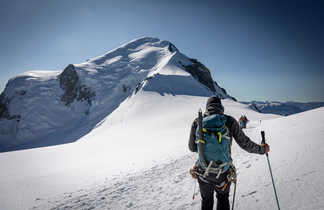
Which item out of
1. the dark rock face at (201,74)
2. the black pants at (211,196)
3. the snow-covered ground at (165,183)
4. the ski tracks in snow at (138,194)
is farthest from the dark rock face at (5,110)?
the black pants at (211,196)

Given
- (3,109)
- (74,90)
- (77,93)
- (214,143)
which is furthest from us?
(74,90)

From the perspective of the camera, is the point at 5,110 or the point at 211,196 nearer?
the point at 211,196

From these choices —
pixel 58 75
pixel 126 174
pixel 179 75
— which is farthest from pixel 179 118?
pixel 58 75

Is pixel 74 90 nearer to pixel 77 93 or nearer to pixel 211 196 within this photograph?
pixel 77 93

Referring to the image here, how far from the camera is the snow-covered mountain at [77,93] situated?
61.0 metres

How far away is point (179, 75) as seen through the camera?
203 ft

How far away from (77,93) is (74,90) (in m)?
2.62

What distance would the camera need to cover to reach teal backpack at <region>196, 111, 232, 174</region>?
285 cm

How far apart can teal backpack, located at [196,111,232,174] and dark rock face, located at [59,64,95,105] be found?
273 feet

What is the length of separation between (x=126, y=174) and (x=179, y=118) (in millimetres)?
22256

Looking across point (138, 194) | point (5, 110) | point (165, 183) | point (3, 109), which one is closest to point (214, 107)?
point (165, 183)

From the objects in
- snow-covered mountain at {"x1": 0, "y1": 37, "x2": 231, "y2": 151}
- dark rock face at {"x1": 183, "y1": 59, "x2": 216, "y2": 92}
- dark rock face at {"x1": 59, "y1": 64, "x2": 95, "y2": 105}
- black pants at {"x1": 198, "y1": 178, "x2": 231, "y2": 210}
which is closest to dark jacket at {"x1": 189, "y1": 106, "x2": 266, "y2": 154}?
black pants at {"x1": 198, "y1": 178, "x2": 231, "y2": 210}

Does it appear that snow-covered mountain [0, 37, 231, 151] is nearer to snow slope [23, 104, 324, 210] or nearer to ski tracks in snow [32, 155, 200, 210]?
ski tracks in snow [32, 155, 200, 210]

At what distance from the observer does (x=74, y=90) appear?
8112cm
